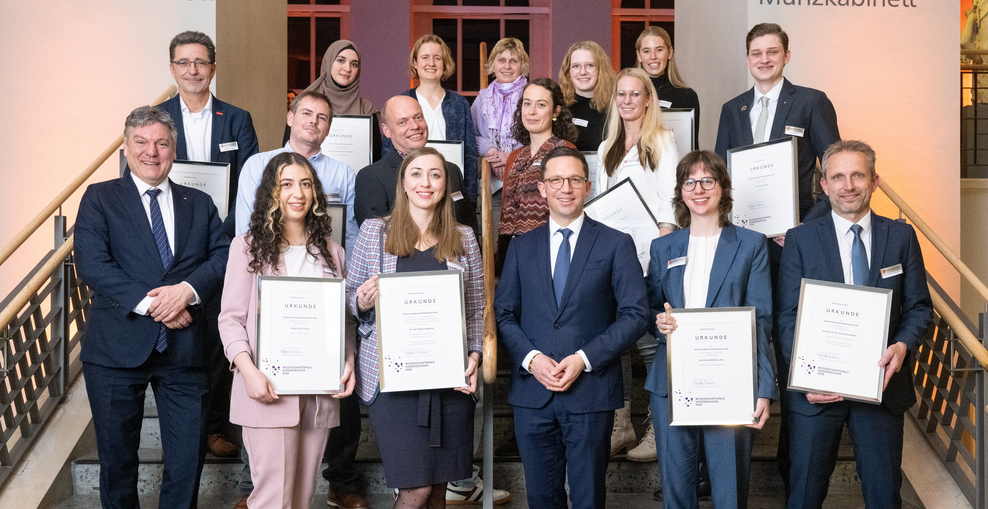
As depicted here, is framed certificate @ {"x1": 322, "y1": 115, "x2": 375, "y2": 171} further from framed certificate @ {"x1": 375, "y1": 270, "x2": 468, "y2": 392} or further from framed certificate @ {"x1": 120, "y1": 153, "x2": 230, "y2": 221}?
framed certificate @ {"x1": 375, "y1": 270, "x2": 468, "y2": 392}

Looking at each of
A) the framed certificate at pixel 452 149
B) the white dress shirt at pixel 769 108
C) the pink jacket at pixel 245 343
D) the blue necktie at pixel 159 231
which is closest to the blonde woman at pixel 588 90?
the framed certificate at pixel 452 149

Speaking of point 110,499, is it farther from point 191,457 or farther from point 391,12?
point 391,12

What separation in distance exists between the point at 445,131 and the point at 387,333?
2.32m

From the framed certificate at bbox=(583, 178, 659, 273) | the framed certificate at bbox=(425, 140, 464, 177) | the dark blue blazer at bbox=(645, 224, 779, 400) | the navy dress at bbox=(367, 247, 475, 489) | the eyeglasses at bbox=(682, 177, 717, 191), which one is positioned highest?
the framed certificate at bbox=(425, 140, 464, 177)

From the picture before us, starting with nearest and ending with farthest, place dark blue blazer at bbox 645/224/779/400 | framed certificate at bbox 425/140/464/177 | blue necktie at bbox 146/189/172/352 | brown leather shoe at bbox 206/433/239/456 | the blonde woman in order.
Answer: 1. dark blue blazer at bbox 645/224/779/400
2. blue necktie at bbox 146/189/172/352
3. brown leather shoe at bbox 206/433/239/456
4. framed certificate at bbox 425/140/464/177
5. the blonde woman

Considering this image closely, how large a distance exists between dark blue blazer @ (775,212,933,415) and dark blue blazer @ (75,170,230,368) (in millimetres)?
2278

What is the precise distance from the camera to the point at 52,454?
12.9ft

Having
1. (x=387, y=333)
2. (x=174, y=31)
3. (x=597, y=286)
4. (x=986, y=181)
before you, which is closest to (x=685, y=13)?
(x=986, y=181)

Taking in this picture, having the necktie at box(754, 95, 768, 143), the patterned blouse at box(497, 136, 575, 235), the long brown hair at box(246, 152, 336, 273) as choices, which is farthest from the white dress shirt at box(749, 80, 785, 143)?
the long brown hair at box(246, 152, 336, 273)

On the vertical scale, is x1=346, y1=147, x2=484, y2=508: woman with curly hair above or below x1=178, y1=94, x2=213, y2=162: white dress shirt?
below

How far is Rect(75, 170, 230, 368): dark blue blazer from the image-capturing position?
3256mm

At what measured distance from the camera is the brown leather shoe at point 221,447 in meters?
3.99

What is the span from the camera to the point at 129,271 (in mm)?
3314

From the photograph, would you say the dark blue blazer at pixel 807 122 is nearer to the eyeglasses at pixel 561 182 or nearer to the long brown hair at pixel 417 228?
the eyeglasses at pixel 561 182
